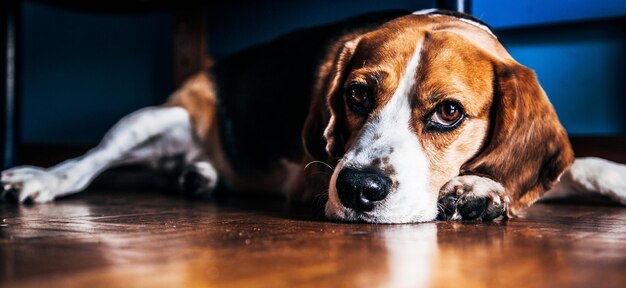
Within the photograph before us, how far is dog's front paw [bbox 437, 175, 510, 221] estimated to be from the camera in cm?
219

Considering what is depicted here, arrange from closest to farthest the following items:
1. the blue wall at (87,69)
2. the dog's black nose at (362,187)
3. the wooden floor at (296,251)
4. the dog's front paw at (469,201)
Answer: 1. the wooden floor at (296,251)
2. the dog's black nose at (362,187)
3. the dog's front paw at (469,201)
4. the blue wall at (87,69)

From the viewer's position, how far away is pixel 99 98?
213 inches

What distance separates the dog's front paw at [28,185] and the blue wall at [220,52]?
196cm

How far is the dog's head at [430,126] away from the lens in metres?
2.07

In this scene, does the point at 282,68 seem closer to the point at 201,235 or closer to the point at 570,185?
the point at 570,185

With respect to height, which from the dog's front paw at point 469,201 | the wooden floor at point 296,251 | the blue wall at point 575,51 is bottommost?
the wooden floor at point 296,251

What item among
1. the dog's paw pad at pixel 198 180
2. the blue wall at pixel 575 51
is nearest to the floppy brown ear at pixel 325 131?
the dog's paw pad at pixel 198 180

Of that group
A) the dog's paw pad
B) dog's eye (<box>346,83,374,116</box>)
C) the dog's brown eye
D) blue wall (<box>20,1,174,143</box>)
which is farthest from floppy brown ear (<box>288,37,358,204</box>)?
blue wall (<box>20,1,174,143</box>)

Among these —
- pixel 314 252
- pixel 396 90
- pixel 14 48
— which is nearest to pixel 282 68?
pixel 396 90

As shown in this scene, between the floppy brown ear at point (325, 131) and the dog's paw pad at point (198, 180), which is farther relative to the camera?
the dog's paw pad at point (198, 180)

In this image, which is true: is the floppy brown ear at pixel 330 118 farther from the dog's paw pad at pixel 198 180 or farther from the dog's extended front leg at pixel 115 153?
the dog's extended front leg at pixel 115 153

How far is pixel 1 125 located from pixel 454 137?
2819mm

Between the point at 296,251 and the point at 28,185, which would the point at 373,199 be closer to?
the point at 296,251

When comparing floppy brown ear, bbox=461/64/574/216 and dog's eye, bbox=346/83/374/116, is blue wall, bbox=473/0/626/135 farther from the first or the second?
dog's eye, bbox=346/83/374/116
